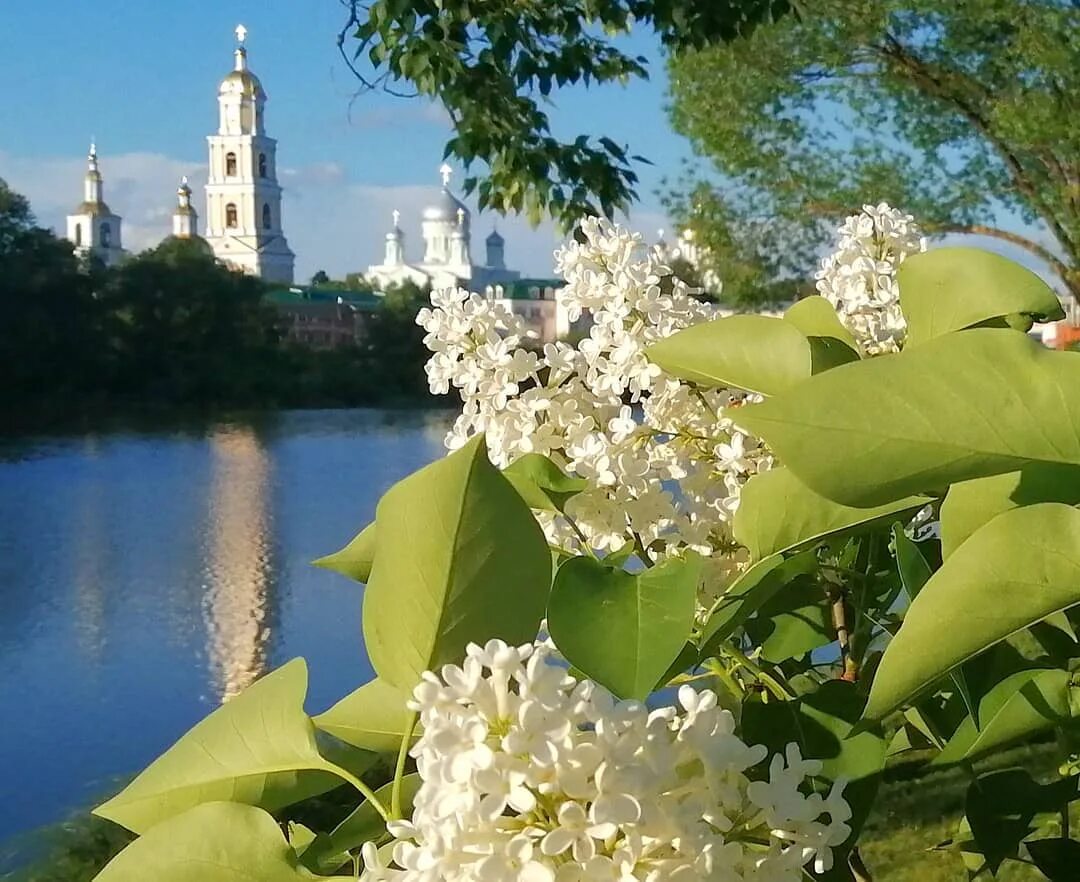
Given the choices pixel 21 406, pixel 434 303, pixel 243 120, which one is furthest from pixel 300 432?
pixel 243 120

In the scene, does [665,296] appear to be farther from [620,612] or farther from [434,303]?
[620,612]

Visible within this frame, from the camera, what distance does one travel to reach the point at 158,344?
343 inches

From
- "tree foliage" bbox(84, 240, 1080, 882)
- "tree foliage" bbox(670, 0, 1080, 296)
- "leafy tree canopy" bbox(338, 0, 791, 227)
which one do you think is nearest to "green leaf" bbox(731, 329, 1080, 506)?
"tree foliage" bbox(84, 240, 1080, 882)

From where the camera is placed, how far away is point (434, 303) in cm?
35

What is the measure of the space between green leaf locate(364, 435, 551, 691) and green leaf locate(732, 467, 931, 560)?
2.6 inches

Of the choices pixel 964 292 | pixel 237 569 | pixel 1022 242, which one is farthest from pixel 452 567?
pixel 1022 242

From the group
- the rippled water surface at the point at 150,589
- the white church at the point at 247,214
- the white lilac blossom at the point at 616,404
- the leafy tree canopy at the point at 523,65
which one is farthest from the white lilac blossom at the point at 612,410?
the white church at the point at 247,214

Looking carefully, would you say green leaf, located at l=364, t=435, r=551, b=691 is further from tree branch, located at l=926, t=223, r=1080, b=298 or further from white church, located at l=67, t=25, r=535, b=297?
white church, located at l=67, t=25, r=535, b=297

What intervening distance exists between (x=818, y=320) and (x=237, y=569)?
4.21 m

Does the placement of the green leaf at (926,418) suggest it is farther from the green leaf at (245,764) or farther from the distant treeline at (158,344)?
the distant treeline at (158,344)

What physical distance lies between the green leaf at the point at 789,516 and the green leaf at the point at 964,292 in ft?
0.17

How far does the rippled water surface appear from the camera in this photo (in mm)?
2705

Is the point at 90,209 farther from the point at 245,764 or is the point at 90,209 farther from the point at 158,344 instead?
the point at 245,764

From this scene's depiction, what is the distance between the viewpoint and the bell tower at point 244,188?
2012cm
